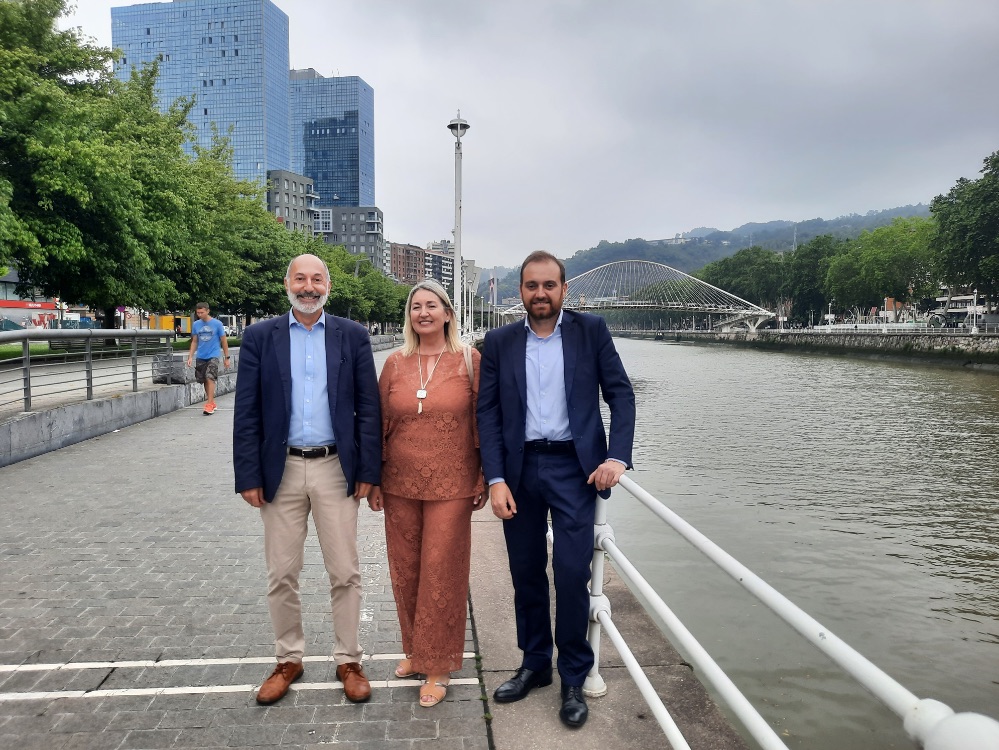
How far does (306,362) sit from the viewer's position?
323cm

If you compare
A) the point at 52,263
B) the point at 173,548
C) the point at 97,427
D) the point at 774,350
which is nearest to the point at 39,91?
the point at 52,263

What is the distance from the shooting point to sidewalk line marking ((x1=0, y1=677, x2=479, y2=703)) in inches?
124

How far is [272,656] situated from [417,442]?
142 centimetres

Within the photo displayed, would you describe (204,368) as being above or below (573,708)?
above

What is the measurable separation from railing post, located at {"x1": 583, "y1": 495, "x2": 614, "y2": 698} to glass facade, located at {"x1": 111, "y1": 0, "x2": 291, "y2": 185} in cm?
16723

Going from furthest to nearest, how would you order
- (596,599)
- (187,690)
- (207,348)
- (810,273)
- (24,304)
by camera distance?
(810,273)
(24,304)
(207,348)
(187,690)
(596,599)

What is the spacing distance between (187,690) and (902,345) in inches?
2198

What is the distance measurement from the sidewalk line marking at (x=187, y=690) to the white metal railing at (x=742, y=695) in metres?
0.84

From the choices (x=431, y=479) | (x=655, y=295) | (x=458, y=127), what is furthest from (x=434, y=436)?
(x=655, y=295)

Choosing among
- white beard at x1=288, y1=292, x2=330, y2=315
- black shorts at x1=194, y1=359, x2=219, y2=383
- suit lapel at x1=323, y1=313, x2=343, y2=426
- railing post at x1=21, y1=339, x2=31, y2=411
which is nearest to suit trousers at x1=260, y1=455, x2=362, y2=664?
suit lapel at x1=323, y1=313, x2=343, y2=426

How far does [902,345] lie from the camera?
50406 millimetres

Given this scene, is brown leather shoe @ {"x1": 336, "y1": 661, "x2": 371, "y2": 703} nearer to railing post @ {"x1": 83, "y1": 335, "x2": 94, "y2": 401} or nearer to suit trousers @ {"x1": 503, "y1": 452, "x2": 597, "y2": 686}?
suit trousers @ {"x1": 503, "y1": 452, "x2": 597, "y2": 686}

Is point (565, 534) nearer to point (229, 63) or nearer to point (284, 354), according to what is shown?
point (284, 354)

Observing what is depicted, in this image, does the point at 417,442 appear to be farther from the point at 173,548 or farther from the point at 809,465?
the point at 809,465
